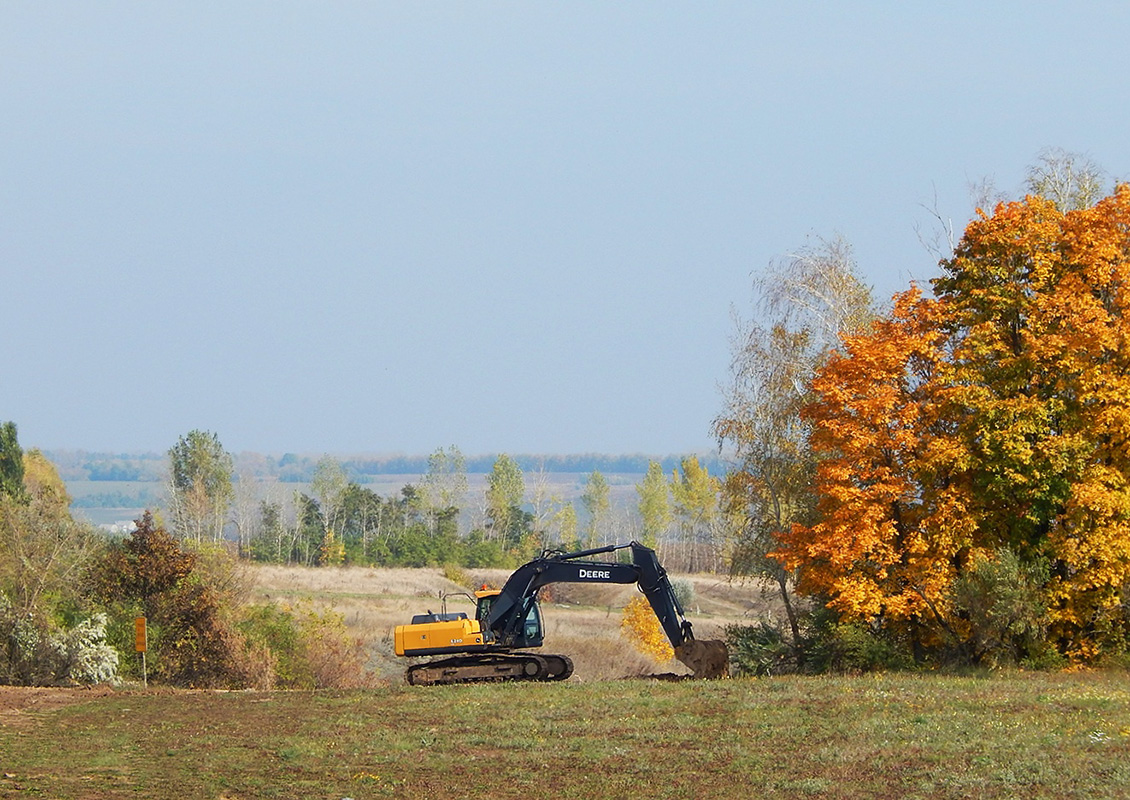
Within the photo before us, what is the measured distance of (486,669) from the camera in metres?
32.7

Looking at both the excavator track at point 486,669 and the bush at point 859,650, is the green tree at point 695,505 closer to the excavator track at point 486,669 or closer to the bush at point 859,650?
the bush at point 859,650

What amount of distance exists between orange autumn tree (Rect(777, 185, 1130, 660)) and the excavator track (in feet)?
23.3

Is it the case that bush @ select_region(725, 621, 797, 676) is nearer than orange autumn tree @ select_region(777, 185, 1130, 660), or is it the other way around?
orange autumn tree @ select_region(777, 185, 1130, 660)

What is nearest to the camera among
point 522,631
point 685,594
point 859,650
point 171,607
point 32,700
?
point 32,700

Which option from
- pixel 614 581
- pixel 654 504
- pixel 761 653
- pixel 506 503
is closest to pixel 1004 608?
pixel 761 653

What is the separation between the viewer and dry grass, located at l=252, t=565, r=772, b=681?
56.0 meters

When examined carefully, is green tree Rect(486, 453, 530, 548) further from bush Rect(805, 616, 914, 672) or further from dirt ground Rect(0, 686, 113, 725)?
dirt ground Rect(0, 686, 113, 725)

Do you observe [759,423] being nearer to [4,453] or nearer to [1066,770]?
[1066,770]

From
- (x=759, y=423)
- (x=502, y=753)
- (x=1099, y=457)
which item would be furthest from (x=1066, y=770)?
(x=759, y=423)

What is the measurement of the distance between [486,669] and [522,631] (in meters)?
1.49

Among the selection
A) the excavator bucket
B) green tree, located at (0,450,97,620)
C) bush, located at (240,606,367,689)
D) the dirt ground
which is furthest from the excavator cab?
green tree, located at (0,450,97,620)

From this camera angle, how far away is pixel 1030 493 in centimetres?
3186

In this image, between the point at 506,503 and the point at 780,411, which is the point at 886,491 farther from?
the point at 506,503

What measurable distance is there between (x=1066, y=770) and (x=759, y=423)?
25.7m
